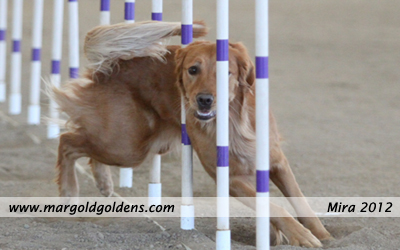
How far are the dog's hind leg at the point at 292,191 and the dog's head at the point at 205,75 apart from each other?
42 centimetres

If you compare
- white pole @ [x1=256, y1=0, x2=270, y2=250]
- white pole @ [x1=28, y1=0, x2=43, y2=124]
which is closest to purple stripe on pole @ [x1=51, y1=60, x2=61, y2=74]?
white pole @ [x1=28, y1=0, x2=43, y2=124]

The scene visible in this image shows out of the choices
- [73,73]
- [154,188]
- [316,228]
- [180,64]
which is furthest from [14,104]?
[316,228]

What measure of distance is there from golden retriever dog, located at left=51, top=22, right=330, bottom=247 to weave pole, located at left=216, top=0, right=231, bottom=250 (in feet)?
1.33

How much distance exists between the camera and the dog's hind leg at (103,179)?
161 inches

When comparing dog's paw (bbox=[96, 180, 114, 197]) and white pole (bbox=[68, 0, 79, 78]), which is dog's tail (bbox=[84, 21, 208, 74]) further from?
white pole (bbox=[68, 0, 79, 78])

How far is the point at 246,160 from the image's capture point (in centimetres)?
325

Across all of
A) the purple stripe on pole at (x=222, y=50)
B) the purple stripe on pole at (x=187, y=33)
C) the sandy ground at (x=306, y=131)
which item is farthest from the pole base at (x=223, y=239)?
the purple stripe on pole at (x=187, y=33)

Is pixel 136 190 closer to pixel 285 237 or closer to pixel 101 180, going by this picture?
pixel 101 180

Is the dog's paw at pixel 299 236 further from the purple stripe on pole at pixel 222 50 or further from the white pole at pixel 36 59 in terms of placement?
the white pole at pixel 36 59

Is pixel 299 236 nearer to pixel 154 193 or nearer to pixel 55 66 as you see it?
pixel 154 193

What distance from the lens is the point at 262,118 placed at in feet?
8.30

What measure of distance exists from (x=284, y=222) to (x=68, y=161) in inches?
62.3

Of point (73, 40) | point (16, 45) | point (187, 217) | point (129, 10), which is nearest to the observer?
point (187, 217)

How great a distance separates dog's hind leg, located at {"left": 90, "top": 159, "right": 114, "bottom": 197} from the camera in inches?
161
